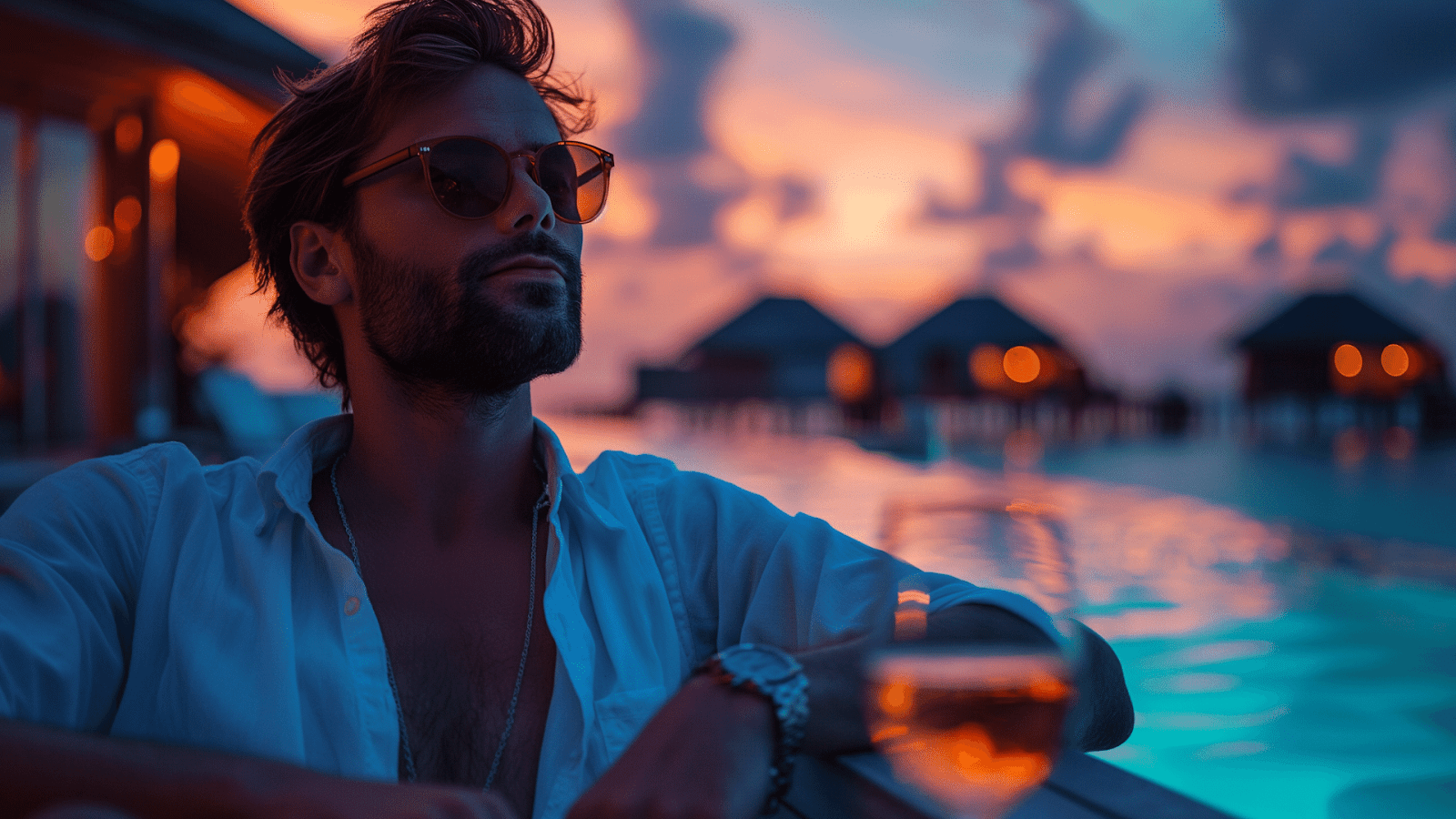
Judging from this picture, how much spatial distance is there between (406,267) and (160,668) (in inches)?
28.3

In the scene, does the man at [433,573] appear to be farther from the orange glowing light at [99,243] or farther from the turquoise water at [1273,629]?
the orange glowing light at [99,243]

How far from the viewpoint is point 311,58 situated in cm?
710

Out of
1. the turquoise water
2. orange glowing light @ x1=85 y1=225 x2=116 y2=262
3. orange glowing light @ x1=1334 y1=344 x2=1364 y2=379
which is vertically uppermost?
orange glowing light @ x1=85 y1=225 x2=116 y2=262

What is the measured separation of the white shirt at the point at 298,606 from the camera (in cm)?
116

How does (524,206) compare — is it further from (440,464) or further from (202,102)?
(202,102)

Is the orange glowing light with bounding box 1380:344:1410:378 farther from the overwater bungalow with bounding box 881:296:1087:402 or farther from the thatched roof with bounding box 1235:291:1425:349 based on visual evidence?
the overwater bungalow with bounding box 881:296:1087:402

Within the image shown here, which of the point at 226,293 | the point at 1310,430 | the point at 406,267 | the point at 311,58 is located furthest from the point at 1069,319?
the point at 406,267

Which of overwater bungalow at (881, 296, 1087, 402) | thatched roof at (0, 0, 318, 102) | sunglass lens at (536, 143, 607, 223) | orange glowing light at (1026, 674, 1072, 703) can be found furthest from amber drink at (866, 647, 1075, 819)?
Answer: overwater bungalow at (881, 296, 1087, 402)

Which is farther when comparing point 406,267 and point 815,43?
point 815,43

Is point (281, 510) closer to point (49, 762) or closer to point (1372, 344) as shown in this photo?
point (49, 762)

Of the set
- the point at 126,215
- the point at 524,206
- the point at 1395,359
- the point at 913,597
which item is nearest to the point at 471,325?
the point at 524,206

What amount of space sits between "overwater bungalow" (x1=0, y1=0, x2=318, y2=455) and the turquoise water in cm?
599

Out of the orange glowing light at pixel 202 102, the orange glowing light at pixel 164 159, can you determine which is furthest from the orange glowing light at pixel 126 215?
the orange glowing light at pixel 202 102

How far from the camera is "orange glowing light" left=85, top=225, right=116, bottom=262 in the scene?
7805 mm
